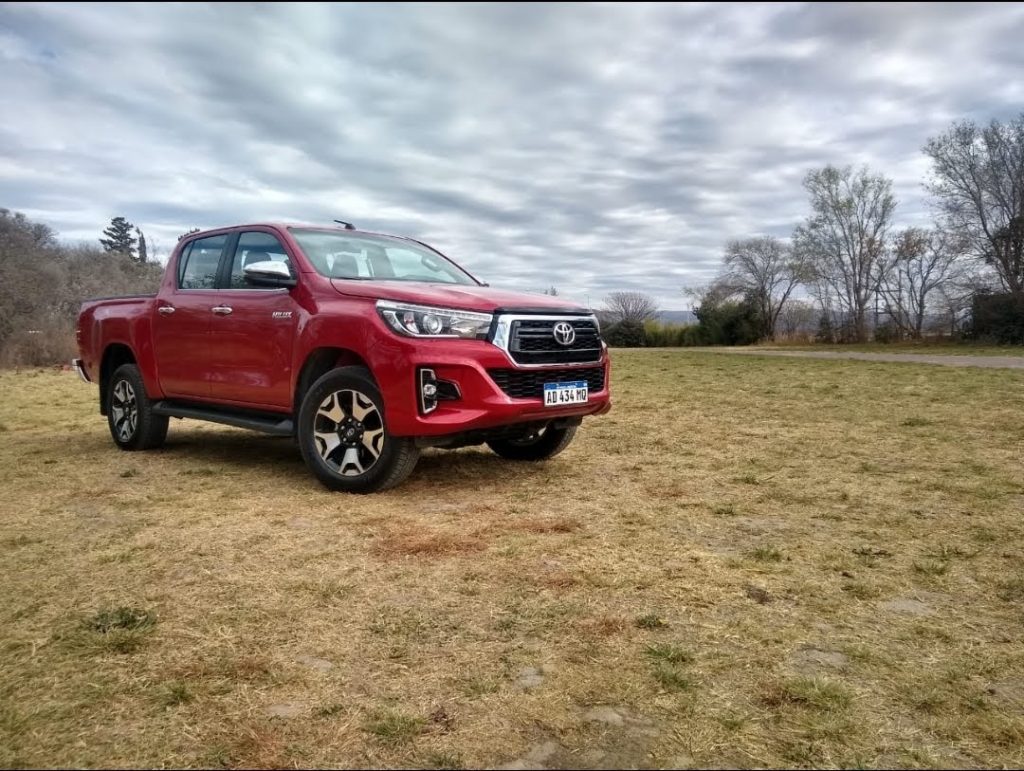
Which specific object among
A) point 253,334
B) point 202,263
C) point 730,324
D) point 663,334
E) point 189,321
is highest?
point 730,324

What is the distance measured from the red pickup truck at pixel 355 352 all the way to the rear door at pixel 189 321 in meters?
0.02

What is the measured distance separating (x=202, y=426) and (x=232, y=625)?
6.70m

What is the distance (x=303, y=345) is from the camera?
16.2ft

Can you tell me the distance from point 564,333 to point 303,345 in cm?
174

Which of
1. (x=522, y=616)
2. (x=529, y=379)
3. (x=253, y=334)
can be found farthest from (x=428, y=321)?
(x=522, y=616)

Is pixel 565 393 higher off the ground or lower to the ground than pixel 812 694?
higher

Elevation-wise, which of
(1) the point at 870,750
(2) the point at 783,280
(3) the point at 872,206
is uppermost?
(3) the point at 872,206

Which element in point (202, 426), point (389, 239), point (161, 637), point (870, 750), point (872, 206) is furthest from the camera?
point (872, 206)

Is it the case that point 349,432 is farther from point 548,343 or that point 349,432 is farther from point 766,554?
point 766,554

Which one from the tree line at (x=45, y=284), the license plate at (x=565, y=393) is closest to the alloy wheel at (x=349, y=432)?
the license plate at (x=565, y=393)

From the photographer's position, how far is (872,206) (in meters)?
39.2

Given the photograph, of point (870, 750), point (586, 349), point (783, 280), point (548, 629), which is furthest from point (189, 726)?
point (783, 280)

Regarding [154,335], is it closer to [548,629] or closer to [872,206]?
[548,629]

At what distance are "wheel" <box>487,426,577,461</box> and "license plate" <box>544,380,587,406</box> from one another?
634mm
